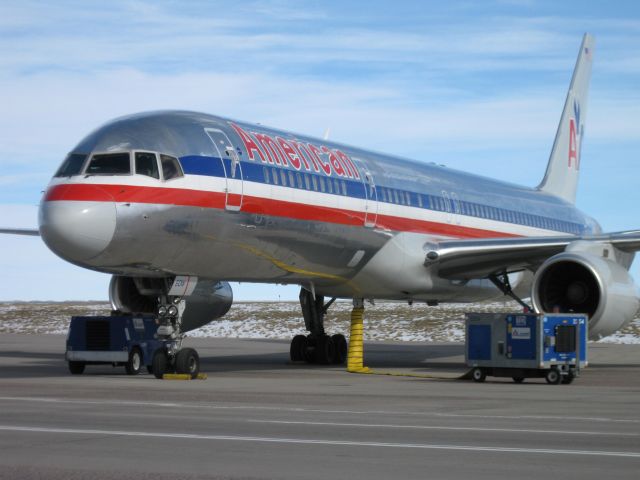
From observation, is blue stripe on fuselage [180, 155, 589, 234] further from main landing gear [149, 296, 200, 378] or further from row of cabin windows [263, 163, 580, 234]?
main landing gear [149, 296, 200, 378]

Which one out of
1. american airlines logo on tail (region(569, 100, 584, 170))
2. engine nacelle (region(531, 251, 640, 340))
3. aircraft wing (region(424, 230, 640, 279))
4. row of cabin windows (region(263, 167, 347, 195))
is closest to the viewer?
row of cabin windows (region(263, 167, 347, 195))

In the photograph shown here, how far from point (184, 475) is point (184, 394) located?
7.30 meters

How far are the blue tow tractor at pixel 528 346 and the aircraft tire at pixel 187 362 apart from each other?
15.8 feet

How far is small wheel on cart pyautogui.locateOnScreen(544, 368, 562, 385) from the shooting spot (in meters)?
19.1

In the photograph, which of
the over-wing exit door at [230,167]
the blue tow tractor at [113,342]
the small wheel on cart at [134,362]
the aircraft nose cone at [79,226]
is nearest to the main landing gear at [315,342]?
the blue tow tractor at [113,342]

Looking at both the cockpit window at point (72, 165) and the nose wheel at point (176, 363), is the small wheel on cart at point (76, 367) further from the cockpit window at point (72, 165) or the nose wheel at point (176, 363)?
the cockpit window at point (72, 165)

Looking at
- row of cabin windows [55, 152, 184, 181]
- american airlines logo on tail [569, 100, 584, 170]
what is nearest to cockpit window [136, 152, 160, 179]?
row of cabin windows [55, 152, 184, 181]

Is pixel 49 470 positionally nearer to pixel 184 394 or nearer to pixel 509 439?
pixel 509 439

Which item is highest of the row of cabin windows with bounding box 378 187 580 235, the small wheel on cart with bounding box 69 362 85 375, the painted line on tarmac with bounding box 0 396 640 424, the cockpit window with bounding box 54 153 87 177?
the row of cabin windows with bounding box 378 187 580 235

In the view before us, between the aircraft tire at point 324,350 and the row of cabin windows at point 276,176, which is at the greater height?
the row of cabin windows at point 276,176

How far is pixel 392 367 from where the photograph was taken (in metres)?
24.6

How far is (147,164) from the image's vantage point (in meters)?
17.8

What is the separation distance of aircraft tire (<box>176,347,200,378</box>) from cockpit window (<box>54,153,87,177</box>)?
3.34m

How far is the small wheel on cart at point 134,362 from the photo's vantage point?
20453 mm
